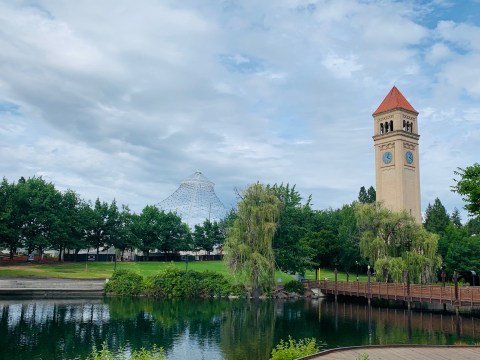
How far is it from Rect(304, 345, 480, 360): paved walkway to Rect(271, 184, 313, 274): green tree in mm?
41106

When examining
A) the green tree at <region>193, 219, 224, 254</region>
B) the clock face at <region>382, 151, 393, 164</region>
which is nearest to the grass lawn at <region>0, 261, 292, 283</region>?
the green tree at <region>193, 219, 224, 254</region>

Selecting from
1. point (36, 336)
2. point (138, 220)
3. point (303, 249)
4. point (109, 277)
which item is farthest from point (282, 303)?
point (138, 220)

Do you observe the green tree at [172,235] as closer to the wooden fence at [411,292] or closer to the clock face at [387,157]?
the wooden fence at [411,292]

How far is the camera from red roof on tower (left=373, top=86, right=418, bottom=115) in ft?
281

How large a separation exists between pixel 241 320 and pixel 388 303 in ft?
→ 76.4

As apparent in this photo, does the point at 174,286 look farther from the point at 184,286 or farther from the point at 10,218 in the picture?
the point at 10,218

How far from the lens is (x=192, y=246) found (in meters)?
96.6

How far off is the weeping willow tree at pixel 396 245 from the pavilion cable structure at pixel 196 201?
3498 inches

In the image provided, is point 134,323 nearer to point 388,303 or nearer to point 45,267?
point 388,303

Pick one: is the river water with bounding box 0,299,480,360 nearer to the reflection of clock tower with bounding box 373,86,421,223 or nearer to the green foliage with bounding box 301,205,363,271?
the green foliage with bounding box 301,205,363,271

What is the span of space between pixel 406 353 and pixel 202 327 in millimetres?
19945

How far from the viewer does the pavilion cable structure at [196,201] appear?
484ft

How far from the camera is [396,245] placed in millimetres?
57938

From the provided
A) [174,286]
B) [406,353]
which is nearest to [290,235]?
[174,286]
